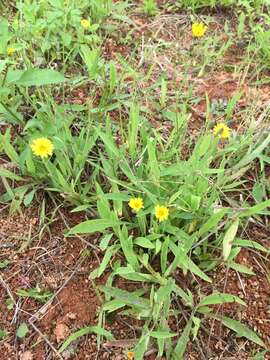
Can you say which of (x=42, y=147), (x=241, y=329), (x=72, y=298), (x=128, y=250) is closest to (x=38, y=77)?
(x=42, y=147)

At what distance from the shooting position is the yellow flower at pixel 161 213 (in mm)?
1588

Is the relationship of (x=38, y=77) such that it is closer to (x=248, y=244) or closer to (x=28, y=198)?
(x=28, y=198)

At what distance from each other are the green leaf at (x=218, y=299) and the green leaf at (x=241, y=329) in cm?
6

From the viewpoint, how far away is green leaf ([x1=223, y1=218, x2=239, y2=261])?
162 cm

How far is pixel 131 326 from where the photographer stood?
1580mm

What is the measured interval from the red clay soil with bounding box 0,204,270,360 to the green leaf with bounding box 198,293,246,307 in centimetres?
6

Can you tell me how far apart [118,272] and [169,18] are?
65.3 inches

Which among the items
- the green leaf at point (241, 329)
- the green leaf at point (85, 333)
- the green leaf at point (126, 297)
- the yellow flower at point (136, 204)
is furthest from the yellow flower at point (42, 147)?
the green leaf at point (241, 329)

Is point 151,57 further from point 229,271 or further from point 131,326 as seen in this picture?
point 131,326

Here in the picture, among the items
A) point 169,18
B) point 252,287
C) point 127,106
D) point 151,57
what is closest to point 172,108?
point 127,106

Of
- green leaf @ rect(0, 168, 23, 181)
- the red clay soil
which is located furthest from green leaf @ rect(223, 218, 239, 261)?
green leaf @ rect(0, 168, 23, 181)

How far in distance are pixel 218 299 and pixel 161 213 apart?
13.5 inches

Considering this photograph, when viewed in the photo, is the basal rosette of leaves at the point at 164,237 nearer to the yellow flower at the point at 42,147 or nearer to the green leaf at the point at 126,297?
the green leaf at the point at 126,297

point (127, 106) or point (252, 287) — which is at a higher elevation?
point (127, 106)
